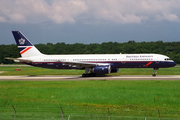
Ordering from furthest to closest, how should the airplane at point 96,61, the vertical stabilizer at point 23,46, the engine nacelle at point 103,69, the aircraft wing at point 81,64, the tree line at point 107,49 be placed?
the tree line at point 107,49
the vertical stabilizer at point 23,46
the airplane at point 96,61
the aircraft wing at point 81,64
the engine nacelle at point 103,69

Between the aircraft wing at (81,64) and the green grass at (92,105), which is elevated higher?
the aircraft wing at (81,64)

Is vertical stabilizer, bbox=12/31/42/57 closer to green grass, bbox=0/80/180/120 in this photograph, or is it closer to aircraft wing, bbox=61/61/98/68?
aircraft wing, bbox=61/61/98/68

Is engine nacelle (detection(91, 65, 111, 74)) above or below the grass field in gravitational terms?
above

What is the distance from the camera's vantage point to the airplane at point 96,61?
40.0 meters

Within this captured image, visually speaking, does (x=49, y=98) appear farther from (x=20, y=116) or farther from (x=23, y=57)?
(x=23, y=57)

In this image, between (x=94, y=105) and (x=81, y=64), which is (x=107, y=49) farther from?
(x=94, y=105)

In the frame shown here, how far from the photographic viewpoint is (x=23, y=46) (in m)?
44.5

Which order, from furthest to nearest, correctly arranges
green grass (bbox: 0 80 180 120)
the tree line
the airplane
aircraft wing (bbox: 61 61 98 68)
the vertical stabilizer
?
the tree line → the vertical stabilizer → the airplane → aircraft wing (bbox: 61 61 98 68) → green grass (bbox: 0 80 180 120)

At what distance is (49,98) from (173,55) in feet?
282

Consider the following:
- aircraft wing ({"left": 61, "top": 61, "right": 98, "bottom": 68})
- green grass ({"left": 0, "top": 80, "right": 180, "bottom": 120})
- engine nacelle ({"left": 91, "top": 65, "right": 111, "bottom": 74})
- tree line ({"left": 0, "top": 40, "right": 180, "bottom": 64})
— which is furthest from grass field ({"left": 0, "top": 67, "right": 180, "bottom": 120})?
tree line ({"left": 0, "top": 40, "right": 180, "bottom": 64})

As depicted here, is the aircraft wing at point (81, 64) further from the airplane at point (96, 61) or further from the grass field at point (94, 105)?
the grass field at point (94, 105)

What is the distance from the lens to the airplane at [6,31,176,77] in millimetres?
39969

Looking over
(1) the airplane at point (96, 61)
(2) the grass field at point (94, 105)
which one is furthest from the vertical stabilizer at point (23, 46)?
(2) the grass field at point (94, 105)

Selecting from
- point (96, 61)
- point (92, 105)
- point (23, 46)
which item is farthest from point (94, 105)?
point (23, 46)
